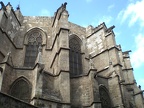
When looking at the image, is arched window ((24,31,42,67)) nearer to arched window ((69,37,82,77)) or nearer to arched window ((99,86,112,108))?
arched window ((69,37,82,77))

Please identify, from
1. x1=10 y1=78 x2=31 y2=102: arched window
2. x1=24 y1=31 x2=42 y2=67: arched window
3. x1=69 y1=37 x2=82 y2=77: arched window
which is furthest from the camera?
x1=24 y1=31 x2=42 y2=67: arched window

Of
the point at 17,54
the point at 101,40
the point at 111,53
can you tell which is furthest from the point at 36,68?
the point at 101,40

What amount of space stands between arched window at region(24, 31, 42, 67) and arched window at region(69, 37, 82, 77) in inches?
109

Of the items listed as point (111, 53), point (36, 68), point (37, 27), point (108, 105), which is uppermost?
point (37, 27)

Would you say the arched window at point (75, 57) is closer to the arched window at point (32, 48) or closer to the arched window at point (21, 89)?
the arched window at point (32, 48)

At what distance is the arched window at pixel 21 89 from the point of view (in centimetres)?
1149

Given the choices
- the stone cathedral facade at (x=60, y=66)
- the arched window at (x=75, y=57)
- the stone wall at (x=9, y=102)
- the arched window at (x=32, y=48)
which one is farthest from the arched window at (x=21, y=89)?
the stone wall at (x=9, y=102)

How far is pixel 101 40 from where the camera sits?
1792 cm

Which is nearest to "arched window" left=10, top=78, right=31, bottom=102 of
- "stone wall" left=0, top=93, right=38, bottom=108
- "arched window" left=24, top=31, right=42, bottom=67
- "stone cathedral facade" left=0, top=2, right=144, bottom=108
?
"stone cathedral facade" left=0, top=2, right=144, bottom=108

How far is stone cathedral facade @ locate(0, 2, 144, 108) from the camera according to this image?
11.6 meters

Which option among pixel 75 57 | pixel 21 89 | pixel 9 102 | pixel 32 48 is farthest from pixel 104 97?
pixel 9 102

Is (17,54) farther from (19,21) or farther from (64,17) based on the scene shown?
(64,17)

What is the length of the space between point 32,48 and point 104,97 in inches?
284

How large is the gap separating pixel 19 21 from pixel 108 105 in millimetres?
10159
